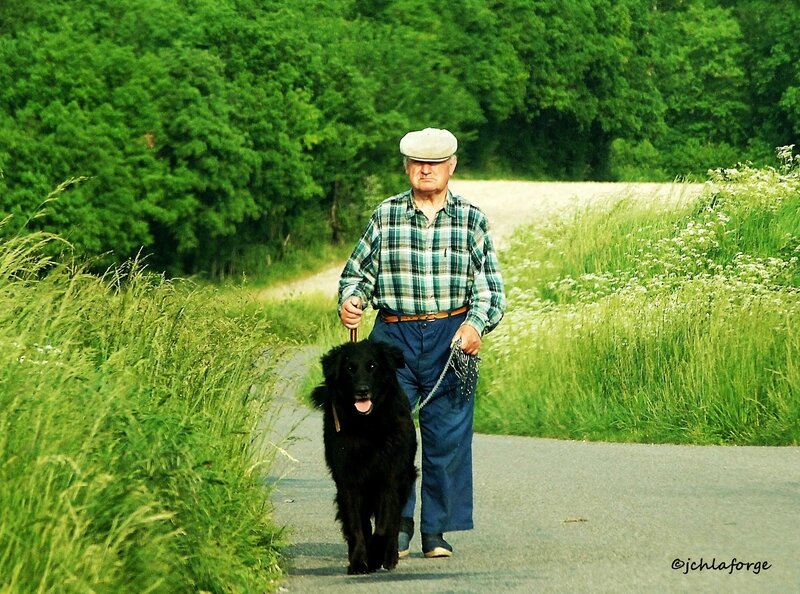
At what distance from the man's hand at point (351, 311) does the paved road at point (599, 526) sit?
2.17 ft

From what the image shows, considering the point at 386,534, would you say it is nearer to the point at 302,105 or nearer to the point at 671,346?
the point at 671,346


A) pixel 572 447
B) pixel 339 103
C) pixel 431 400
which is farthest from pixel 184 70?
pixel 431 400

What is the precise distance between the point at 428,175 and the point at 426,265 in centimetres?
44

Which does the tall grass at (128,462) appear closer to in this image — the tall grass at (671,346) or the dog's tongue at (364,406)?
the dog's tongue at (364,406)

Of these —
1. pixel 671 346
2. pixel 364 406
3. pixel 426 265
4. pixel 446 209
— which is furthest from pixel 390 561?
pixel 671 346

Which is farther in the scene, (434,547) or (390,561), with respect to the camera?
(434,547)

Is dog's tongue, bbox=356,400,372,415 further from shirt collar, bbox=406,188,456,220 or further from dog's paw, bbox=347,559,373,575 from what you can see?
shirt collar, bbox=406,188,456,220

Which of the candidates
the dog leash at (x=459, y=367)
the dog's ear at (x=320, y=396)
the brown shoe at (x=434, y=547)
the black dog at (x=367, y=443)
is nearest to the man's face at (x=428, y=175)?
the dog leash at (x=459, y=367)

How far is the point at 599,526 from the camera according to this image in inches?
402

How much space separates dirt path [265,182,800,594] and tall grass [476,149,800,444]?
43.1 inches

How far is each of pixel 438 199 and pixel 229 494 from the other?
1.89 meters

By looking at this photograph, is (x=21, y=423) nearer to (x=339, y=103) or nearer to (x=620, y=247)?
(x=620, y=247)

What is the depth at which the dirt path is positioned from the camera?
326 inches

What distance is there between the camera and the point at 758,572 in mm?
8344
